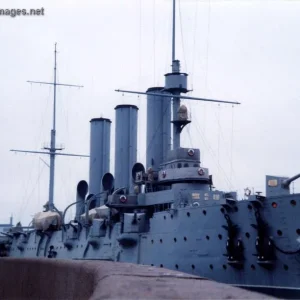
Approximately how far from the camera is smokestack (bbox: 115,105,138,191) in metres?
32.4

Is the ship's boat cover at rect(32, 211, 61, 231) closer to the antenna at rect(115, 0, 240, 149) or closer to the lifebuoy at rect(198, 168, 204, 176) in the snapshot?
the antenna at rect(115, 0, 240, 149)

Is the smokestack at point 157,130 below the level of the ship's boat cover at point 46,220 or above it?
above

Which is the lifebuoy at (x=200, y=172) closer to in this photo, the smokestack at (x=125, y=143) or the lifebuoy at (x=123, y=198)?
the lifebuoy at (x=123, y=198)

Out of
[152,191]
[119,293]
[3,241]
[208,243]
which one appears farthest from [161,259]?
[3,241]

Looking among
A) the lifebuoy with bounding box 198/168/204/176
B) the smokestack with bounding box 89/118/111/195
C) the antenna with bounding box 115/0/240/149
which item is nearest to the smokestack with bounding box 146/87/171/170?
the antenna with bounding box 115/0/240/149

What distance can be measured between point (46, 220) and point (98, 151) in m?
5.43

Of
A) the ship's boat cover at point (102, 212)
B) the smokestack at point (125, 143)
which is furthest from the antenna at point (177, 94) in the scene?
the ship's boat cover at point (102, 212)

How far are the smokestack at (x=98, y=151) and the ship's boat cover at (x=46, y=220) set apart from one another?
8.97 feet

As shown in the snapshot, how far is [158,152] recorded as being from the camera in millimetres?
30234

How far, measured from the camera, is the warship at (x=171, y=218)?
17312 mm

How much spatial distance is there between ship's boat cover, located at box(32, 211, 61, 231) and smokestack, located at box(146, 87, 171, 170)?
9648 millimetres

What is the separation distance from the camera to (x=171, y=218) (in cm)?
2205

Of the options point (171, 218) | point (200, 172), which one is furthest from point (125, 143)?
point (171, 218)

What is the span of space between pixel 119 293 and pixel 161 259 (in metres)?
18.7
